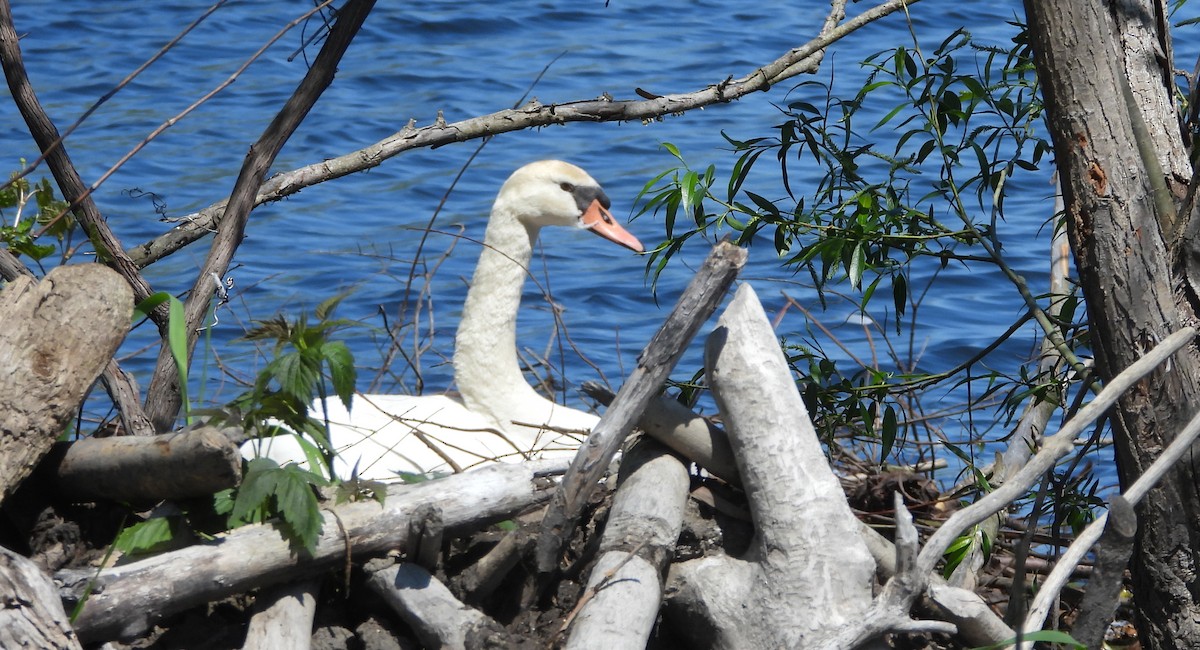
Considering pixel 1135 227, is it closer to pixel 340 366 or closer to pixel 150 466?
pixel 340 366

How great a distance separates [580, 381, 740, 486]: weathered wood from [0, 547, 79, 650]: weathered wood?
156 cm

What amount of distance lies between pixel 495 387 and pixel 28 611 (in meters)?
2.99

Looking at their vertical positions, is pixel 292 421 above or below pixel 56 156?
below

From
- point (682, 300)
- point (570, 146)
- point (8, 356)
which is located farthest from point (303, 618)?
point (570, 146)

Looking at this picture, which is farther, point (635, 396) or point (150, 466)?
point (635, 396)

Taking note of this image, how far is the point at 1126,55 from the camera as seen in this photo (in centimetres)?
375

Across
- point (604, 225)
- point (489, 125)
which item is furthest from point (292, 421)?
point (604, 225)

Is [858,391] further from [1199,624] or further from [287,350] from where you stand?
[287,350]

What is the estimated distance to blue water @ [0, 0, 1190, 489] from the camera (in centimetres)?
966

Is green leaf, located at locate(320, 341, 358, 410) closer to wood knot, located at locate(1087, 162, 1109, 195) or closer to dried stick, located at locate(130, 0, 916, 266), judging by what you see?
dried stick, located at locate(130, 0, 916, 266)

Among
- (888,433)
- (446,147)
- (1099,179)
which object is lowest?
(446,147)

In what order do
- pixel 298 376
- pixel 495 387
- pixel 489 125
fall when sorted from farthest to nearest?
pixel 495 387 → pixel 489 125 → pixel 298 376

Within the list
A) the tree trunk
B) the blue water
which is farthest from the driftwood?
the blue water

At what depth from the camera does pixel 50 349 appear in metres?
3.19
